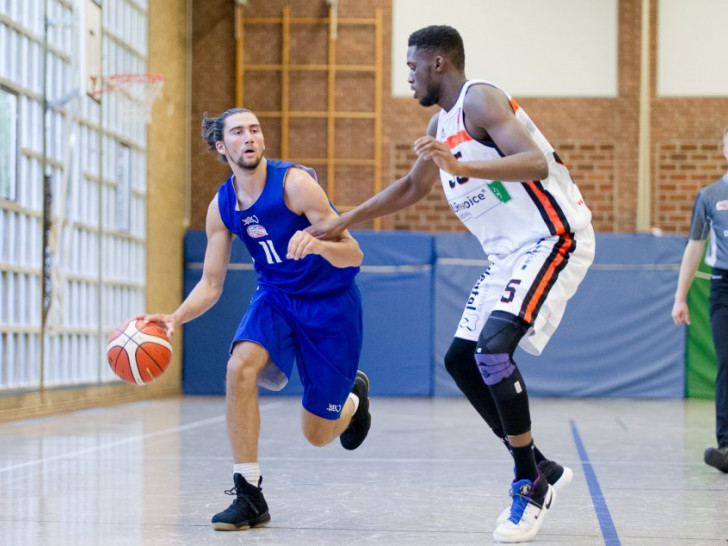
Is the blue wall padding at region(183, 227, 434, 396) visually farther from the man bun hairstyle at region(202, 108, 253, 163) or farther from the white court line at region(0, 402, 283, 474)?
the man bun hairstyle at region(202, 108, 253, 163)

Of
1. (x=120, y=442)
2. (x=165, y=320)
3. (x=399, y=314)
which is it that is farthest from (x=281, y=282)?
(x=399, y=314)

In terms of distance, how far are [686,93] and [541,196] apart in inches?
446

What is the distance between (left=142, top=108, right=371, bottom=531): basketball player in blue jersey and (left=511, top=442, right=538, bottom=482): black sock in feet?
2.87

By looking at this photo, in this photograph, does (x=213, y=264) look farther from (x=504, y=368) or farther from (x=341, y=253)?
(x=504, y=368)

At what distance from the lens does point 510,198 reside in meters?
3.82

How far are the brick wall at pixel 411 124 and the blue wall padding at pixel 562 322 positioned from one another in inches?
49.2

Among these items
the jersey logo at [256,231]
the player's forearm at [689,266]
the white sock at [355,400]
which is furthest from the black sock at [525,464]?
the player's forearm at [689,266]

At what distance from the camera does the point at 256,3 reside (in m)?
14.7

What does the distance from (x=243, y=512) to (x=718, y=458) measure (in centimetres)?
290

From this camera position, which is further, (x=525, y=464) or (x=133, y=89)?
(x=133, y=89)

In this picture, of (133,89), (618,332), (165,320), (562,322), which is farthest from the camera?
(618,332)

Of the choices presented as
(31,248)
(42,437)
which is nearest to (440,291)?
(31,248)

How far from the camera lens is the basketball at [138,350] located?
413 cm

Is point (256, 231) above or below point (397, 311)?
above
